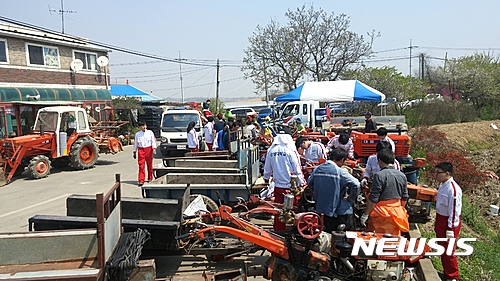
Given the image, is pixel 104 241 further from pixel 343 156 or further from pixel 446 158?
pixel 446 158

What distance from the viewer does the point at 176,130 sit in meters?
16.0

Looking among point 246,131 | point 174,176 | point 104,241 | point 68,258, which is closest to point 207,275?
point 104,241

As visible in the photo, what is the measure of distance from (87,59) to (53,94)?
459 cm

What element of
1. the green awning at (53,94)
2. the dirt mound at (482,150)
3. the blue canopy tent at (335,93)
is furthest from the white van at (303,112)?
the green awning at (53,94)

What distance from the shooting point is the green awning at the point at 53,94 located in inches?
690

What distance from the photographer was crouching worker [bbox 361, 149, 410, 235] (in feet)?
15.8

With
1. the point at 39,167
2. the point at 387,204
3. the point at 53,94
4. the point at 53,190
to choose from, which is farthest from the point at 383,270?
the point at 53,94

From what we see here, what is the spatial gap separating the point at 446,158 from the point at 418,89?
14.8 metres

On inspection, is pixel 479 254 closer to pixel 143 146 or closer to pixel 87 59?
pixel 143 146

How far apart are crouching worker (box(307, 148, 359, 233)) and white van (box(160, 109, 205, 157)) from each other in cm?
999

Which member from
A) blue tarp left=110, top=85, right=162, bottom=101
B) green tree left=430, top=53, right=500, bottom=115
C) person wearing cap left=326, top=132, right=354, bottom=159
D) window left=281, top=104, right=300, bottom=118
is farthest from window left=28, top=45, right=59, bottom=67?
green tree left=430, top=53, right=500, bottom=115

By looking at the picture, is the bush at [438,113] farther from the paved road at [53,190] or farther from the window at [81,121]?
the window at [81,121]

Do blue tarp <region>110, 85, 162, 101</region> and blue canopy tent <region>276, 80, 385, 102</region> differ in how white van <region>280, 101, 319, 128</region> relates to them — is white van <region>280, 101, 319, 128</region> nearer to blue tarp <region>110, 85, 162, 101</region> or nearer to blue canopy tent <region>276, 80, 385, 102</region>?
blue canopy tent <region>276, 80, 385, 102</region>

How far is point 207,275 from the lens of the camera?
420cm
